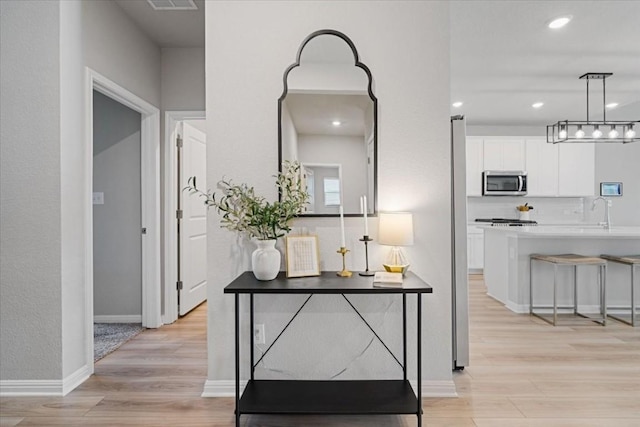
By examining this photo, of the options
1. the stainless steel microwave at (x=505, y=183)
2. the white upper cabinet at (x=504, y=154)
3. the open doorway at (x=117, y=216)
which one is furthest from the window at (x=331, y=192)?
the white upper cabinet at (x=504, y=154)

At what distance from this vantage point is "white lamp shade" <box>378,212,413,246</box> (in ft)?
7.47

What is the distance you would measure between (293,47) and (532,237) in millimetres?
3287

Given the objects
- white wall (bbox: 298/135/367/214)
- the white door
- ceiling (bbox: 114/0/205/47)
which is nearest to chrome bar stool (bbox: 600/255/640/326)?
white wall (bbox: 298/135/367/214)

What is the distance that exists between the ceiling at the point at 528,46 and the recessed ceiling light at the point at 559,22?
0.05 m

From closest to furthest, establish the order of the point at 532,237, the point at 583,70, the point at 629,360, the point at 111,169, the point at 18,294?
the point at 18,294
the point at 629,360
the point at 111,169
the point at 532,237
the point at 583,70

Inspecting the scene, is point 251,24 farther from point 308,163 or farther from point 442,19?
point 442,19

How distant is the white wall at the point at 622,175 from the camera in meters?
7.16

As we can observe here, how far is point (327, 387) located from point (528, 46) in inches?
145

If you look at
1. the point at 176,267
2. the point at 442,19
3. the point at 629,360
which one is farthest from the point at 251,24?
the point at 629,360

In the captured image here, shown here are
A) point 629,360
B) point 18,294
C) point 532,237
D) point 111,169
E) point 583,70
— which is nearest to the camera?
point 18,294

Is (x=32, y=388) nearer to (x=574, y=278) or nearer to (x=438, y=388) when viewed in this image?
(x=438, y=388)

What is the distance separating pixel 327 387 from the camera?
2.33 metres

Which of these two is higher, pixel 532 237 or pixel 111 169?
pixel 111 169

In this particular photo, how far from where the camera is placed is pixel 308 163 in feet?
8.21
